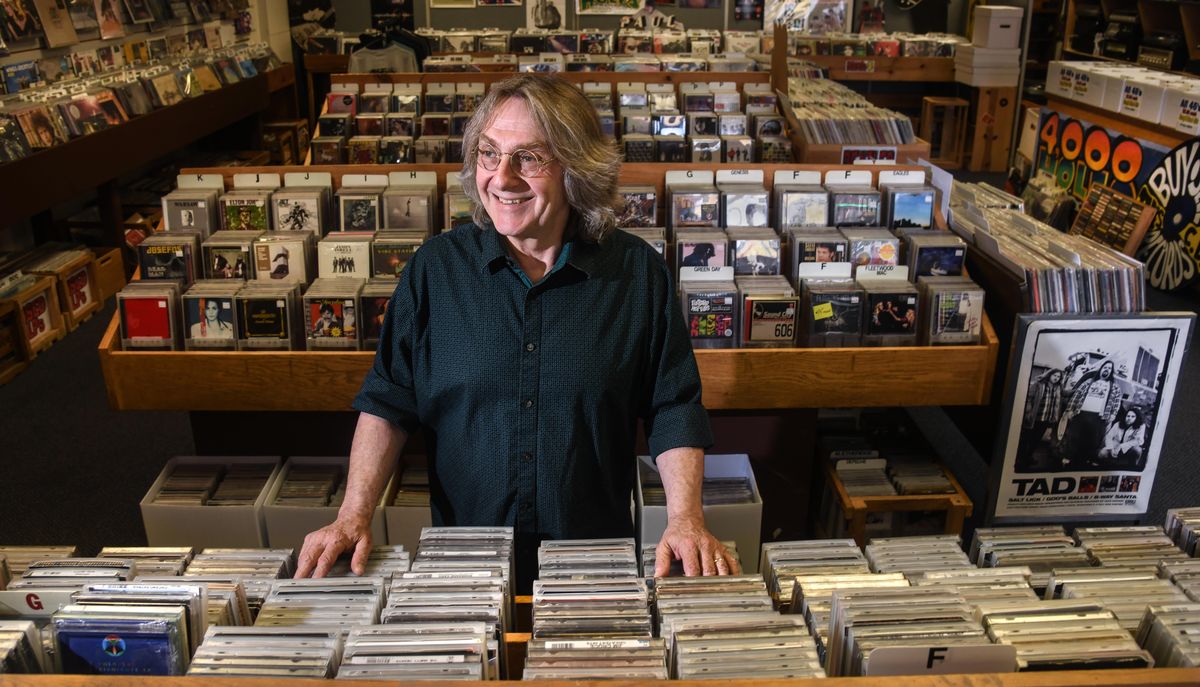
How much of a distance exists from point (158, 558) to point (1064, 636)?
4.88 feet

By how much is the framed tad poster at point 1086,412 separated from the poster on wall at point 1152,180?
137 inches

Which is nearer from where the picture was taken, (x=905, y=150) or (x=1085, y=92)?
(x=905, y=150)

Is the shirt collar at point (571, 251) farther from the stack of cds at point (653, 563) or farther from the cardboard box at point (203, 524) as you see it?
the cardboard box at point (203, 524)

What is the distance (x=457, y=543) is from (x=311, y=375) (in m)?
1.53

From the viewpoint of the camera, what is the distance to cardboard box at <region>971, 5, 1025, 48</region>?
9188 millimetres

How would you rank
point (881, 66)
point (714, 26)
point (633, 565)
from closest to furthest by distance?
point (633, 565) → point (881, 66) → point (714, 26)

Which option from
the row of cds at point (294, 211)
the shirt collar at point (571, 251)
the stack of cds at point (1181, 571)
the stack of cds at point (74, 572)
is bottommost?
the stack of cds at point (1181, 571)

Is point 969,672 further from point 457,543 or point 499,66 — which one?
point 499,66

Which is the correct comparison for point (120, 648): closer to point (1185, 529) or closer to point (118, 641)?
point (118, 641)

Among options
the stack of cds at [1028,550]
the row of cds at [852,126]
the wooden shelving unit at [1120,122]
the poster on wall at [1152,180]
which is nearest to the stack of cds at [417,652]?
the stack of cds at [1028,550]

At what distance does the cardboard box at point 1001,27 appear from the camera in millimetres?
9188

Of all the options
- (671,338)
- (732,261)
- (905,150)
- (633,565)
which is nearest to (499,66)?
Result: (905,150)

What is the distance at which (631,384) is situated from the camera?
2055 millimetres

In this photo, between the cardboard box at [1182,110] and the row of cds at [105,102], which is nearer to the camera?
the row of cds at [105,102]
